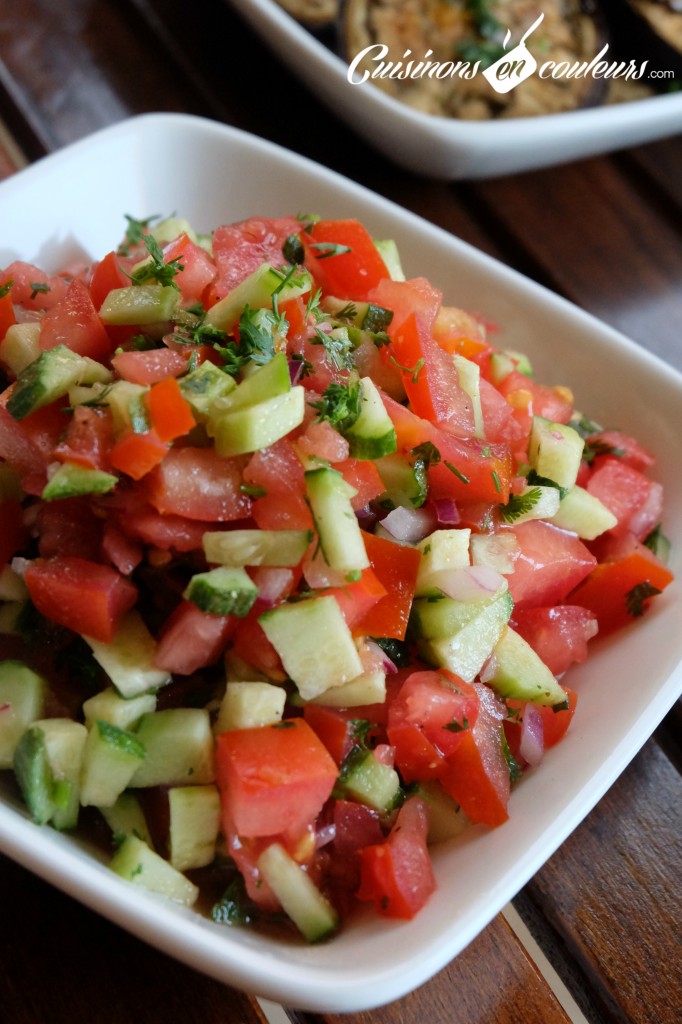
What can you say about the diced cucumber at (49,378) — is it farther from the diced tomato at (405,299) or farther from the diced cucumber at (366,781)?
the diced cucumber at (366,781)

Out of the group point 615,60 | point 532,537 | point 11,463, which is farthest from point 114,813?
point 615,60

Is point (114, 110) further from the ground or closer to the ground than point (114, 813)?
further from the ground

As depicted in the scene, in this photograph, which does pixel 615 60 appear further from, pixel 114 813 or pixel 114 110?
pixel 114 813

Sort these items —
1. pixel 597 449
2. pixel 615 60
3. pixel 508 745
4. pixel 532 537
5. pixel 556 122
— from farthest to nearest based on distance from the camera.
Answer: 1. pixel 615 60
2. pixel 556 122
3. pixel 597 449
4. pixel 532 537
5. pixel 508 745

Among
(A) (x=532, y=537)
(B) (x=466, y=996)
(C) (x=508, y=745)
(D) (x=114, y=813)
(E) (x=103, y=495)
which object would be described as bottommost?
(B) (x=466, y=996)

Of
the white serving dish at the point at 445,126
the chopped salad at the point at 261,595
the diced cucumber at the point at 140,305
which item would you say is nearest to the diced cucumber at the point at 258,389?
the chopped salad at the point at 261,595

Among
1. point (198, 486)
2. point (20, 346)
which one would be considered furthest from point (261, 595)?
point (20, 346)

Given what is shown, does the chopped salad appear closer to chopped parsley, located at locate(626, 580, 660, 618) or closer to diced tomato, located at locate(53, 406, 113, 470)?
diced tomato, located at locate(53, 406, 113, 470)
